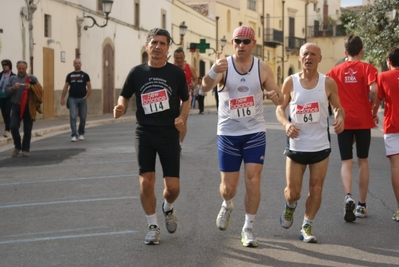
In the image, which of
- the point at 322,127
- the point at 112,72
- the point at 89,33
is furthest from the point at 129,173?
the point at 112,72

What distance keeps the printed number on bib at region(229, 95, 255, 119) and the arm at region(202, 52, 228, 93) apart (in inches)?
9.5

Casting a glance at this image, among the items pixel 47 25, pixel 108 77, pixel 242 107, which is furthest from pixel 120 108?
pixel 108 77

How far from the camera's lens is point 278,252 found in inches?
269

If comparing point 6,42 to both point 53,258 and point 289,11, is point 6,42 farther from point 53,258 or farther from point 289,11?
point 289,11

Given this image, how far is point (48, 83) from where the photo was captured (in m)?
29.5

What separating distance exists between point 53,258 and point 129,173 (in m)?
5.76

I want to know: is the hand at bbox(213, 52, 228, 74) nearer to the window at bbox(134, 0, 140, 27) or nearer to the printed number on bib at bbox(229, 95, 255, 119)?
the printed number on bib at bbox(229, 95, 255, 119)

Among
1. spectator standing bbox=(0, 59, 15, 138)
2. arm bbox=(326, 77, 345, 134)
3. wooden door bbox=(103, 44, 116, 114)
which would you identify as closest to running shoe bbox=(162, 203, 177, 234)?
arm bbox=(326, 77, 345, 134)

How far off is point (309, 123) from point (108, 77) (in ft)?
98.7

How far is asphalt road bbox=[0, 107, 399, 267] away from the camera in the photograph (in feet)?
21.9

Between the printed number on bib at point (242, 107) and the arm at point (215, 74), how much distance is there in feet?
0.79

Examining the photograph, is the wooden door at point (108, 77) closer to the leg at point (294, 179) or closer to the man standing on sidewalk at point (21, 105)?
the man standing on sidewalk at point (21, 105)

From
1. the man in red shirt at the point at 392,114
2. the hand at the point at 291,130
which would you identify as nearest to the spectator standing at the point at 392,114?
the man in red shirt at the point at 392,114

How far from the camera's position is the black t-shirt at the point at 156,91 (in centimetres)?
725
